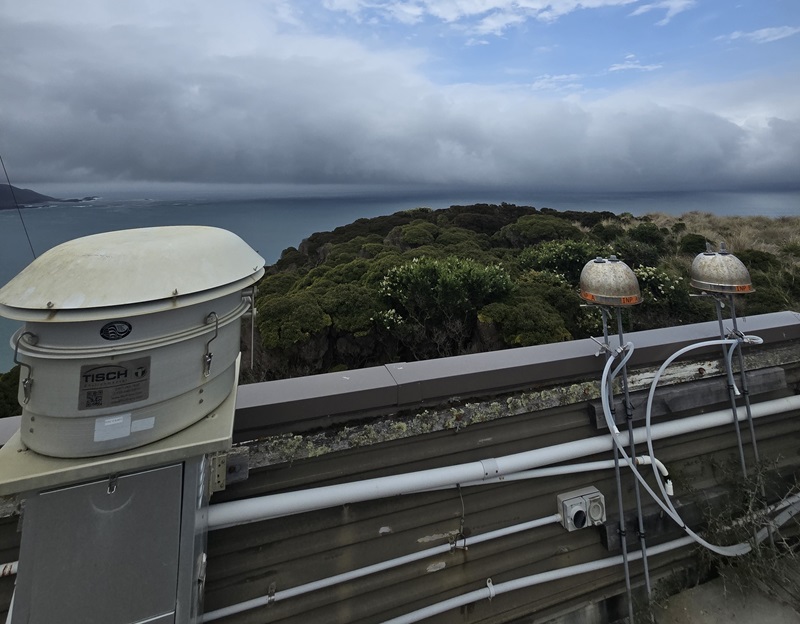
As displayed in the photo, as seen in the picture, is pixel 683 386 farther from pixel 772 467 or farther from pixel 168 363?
pixel 168 363

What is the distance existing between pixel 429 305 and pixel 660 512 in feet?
10.8

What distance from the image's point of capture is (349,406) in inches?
66.5

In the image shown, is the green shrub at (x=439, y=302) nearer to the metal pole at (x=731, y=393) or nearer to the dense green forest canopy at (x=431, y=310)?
the dense green forest canopy at (x=431, y=310)

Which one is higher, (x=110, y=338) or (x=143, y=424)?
(x=110, y=338)

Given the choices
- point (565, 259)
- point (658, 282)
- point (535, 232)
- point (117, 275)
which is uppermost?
point (535, 232)

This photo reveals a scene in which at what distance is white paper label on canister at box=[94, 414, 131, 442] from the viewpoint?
37.4 inches

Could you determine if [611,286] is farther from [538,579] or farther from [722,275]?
[538,579]

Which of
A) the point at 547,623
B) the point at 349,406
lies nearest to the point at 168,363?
the point at 349,406

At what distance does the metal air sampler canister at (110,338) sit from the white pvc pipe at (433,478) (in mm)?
645

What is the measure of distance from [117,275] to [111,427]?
0.37 metres

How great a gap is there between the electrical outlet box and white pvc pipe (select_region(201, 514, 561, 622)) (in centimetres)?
5

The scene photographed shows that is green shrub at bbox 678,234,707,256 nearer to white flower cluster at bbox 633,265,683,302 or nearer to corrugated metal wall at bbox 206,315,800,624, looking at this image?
white flower cluster at bbox 633,265,683,302

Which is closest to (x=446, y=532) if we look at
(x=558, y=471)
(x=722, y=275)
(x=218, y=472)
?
(x=558, y=471)

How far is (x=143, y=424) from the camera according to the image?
992 millimetres
